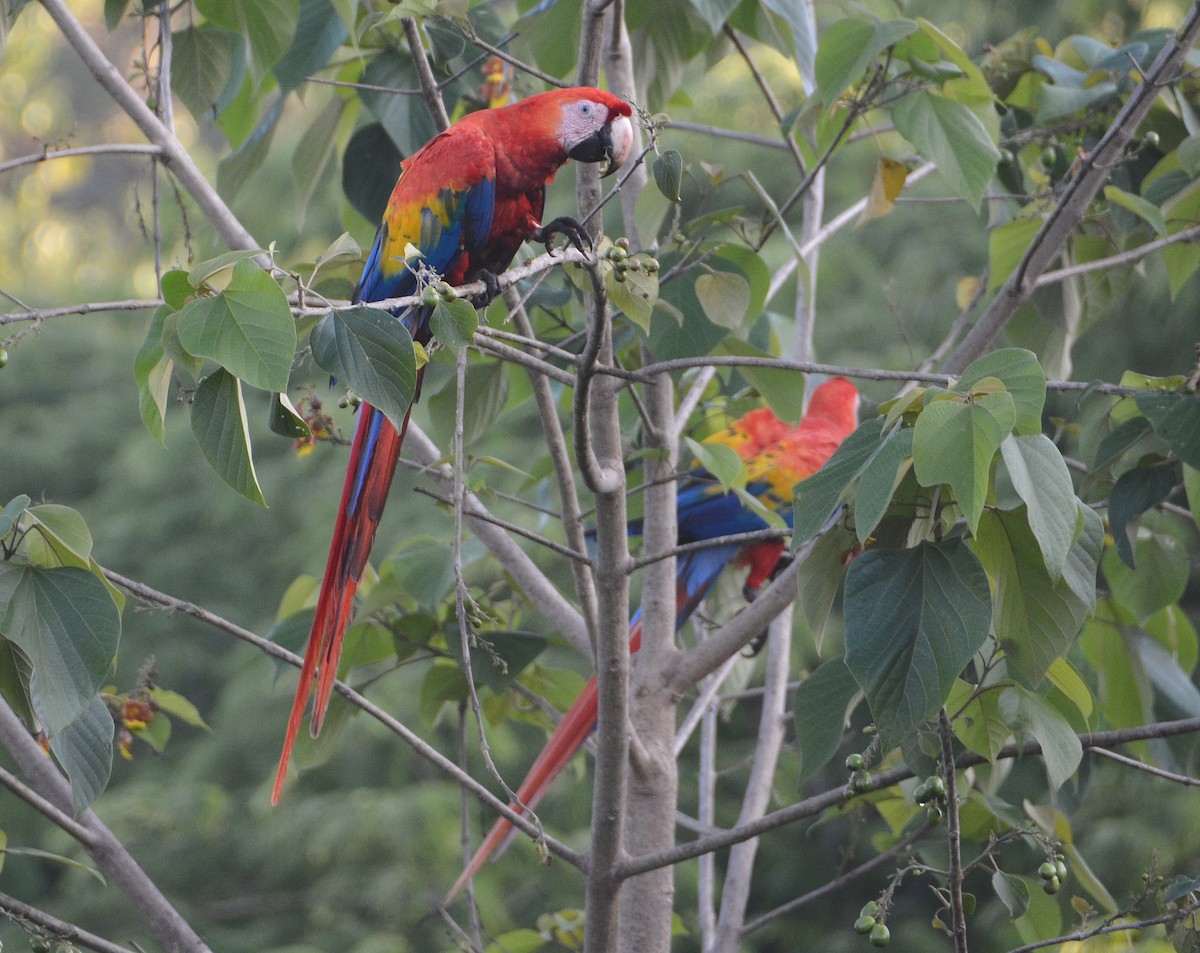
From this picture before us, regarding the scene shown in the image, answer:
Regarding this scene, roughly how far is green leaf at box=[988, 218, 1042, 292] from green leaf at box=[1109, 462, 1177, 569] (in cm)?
32

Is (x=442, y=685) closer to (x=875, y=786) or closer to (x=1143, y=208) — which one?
(x=875, y=786)

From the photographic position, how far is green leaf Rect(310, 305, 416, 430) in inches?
28.2

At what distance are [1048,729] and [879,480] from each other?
0.27m

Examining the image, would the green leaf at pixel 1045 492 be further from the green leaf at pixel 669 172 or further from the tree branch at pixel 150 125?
the tree branch at pixel 150 125

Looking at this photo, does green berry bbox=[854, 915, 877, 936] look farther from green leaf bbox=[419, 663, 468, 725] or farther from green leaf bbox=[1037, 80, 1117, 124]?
green leaf bbox=[1037, 80, 1117, 124]

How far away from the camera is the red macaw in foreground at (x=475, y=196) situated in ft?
3.90

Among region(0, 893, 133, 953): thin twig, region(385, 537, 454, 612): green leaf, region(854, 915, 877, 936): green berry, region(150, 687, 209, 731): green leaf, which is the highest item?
region(385, 537, 454, 612): green leaf

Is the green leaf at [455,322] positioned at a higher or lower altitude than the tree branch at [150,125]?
lower

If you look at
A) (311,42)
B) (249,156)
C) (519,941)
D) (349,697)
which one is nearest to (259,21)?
(311,42)

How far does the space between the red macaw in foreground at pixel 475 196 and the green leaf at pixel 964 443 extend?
1.95ft

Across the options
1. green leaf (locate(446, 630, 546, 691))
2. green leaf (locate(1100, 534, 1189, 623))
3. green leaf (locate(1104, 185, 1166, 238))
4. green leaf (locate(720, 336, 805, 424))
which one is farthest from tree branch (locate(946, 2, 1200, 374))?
green leaf (locate(446, 630, 546, 691))

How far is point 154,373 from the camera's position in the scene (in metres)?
0.73

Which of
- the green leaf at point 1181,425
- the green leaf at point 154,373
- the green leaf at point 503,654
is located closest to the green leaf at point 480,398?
the green leaf at point 503,654

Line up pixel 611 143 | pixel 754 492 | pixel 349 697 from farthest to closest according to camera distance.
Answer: pixel 754 492 → pixel 611 143 → pixel 349 697
